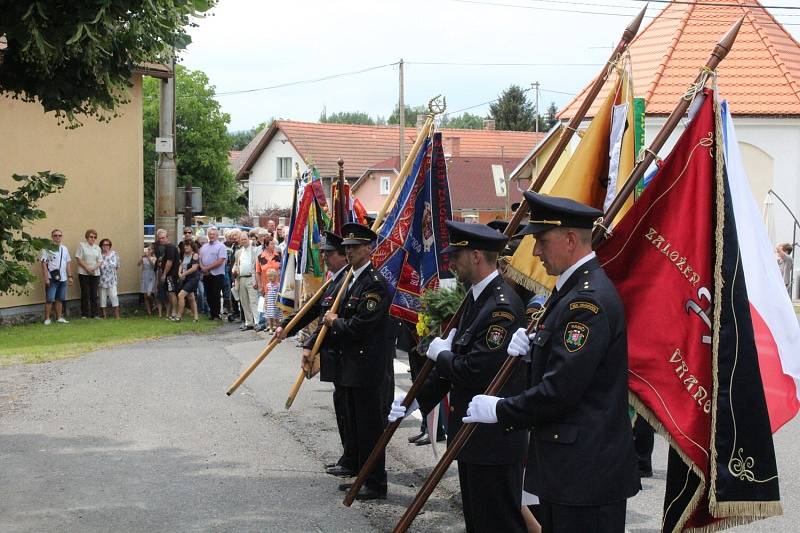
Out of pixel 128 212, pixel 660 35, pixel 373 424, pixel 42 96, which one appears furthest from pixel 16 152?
pixel 660 35

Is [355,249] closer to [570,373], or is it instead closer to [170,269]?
[570,373]

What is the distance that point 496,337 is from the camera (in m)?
5.20

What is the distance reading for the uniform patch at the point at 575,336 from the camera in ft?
13.1

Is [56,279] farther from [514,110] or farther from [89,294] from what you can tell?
[514,110]

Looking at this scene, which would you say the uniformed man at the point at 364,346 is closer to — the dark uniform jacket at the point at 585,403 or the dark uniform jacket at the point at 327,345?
the dark uniform jacket at the point at 327,345

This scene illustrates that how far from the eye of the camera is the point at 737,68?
3000 cm

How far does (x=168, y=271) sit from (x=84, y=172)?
3.03 metres

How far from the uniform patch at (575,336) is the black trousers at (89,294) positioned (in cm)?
1743

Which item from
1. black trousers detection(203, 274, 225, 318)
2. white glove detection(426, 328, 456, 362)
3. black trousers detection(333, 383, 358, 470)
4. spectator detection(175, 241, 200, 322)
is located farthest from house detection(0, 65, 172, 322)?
white glove detection(426, 328, 456, 362)

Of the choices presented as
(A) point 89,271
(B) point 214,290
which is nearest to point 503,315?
(B) point 214,290

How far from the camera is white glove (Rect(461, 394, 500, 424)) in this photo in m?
4.28

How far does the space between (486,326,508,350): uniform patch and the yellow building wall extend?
15.5 meters

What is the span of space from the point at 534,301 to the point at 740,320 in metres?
2.57

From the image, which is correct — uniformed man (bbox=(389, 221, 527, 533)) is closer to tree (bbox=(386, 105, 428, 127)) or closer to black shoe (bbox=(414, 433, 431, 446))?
black shoe (bbox=(414, 433, 431, 446))
